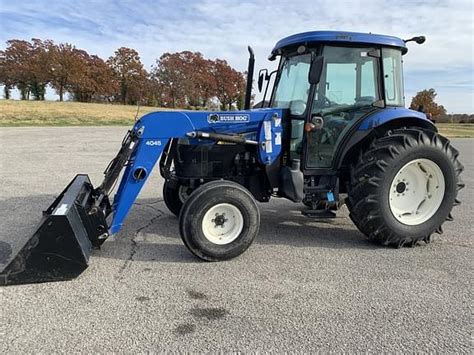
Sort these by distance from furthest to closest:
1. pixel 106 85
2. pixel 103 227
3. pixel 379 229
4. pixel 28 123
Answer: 1. pixel 106 85
2. pixel 28 123
3. pixel 379 229
4. pixel 103 227

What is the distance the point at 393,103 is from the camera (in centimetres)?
514

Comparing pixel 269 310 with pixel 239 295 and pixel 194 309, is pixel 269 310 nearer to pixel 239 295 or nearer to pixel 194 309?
pixel 239 295

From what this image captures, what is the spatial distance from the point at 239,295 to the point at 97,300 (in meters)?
1.17

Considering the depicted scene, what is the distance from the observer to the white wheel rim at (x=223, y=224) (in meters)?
4.26

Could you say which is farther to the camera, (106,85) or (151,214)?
(106,85)

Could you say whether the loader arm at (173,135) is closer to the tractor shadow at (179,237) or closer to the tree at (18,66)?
the tractor shadow at (179,237)

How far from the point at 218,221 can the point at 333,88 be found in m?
2.08

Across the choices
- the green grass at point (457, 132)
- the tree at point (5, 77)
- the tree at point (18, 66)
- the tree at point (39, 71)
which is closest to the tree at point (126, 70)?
the tree at point (39, 71)

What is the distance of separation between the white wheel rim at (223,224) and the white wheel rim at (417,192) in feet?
6.10

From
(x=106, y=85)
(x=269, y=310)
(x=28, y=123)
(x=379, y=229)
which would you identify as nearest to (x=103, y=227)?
(x=269, y=310)

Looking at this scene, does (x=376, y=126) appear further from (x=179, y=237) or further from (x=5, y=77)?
(x=5, y=77)

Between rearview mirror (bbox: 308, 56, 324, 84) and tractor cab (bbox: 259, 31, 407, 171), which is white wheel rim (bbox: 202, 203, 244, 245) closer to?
tractor cab (bbox: 259, 31, 407, 171)

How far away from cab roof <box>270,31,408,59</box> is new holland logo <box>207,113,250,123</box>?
105 centimetres

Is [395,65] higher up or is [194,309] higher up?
[395,65]
